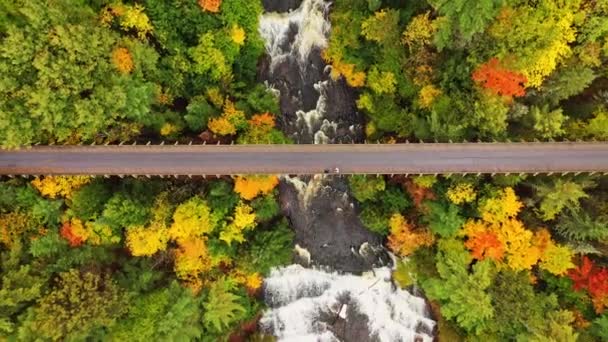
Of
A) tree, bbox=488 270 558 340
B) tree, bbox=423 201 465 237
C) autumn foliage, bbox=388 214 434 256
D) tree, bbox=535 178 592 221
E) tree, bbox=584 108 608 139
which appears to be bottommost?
tree, bbox=488 270 558 340

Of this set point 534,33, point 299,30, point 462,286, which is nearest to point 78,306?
point 462,286

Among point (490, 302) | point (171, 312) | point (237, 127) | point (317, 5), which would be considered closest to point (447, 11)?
point (317, 5)

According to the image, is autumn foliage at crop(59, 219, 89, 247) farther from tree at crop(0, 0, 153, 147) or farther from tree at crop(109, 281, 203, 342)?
tree at crop(0, 0, 153, 147)

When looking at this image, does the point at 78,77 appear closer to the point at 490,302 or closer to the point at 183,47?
the point at 183,47

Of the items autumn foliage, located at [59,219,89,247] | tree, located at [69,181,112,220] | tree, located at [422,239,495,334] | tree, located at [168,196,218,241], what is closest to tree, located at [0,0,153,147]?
tree, located at [69,181,112,220]

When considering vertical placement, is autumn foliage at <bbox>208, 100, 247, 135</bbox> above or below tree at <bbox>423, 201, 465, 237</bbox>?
above

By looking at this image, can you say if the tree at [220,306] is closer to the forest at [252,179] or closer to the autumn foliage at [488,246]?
the forest at [252,179]
